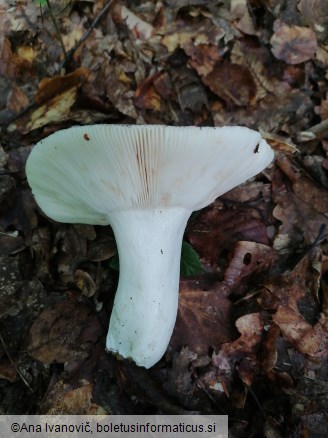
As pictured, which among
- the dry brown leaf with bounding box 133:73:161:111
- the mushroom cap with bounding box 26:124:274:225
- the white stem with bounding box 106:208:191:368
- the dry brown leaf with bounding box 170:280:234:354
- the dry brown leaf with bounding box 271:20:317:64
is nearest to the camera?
the mushroom cap with bounding box 26:124:274:225

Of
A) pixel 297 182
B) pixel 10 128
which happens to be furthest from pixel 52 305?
pixel 297 182

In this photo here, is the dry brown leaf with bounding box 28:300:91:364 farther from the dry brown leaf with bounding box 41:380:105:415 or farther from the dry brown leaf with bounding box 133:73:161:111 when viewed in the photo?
the dry brown leaf with bounding box 133:73:161:111

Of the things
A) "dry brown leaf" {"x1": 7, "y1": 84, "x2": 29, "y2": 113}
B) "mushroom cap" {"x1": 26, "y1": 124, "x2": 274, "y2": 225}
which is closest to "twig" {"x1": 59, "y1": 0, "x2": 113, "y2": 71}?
"dry brown leaf" {"x1": 7, "y1": 84, "x2": 29, "y2": 113}

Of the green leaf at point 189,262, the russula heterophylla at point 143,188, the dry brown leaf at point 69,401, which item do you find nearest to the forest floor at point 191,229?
the dry brown leaf at point 69,401

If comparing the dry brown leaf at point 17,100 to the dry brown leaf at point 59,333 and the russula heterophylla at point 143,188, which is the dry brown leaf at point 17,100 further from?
the dry brown leaf at point 59,333

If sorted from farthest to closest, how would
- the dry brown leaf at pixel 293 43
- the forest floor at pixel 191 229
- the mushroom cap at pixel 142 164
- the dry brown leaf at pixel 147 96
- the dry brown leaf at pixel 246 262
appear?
the dry brown leaf at pixel 293 43 → the dry brown leaf at pixel 147 96 → the dry brown leaf at pixel 246 262 → the forest floor at pixel 191 229 → the mushroom cap at pixel 142 164
